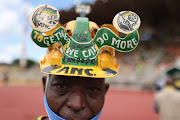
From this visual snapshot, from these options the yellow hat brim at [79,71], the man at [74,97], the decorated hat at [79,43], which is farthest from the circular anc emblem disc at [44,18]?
the man at [74,97]

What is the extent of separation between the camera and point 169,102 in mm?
4160

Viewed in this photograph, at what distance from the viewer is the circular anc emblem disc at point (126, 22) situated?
179 cm

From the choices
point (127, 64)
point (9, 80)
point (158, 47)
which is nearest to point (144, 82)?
point (127, 64)

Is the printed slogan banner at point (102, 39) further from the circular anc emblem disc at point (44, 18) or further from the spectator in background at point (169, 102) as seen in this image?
the spectator in background at point (169, 102)

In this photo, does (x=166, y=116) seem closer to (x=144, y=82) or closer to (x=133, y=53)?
(x=144, y=82)

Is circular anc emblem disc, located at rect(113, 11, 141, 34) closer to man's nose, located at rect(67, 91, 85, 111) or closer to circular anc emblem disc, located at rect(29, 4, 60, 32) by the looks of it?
circular anc emblem disc, located at rect(29, 4, 60, 32)

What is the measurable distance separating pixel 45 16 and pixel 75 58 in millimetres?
420

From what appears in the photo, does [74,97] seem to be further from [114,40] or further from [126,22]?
[126,22]

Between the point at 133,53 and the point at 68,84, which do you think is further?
the point at 133,53

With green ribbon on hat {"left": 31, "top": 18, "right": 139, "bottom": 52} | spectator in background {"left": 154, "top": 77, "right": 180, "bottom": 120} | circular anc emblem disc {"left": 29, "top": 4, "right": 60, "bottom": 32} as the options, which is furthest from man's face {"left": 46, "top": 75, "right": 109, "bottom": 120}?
spectator in background {"left": 154, "top": 77, "right": 180, "bottom": 120}

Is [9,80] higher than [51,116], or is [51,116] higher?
[51,116]

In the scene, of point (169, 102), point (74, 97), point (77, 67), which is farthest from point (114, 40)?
point (169, 102)

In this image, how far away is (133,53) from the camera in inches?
1052

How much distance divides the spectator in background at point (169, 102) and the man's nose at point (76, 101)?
2871 mm
